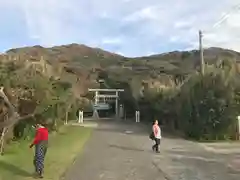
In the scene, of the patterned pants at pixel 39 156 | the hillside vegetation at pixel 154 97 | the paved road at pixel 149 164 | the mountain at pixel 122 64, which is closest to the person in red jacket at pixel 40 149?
the patterned pants at pixel 39 156

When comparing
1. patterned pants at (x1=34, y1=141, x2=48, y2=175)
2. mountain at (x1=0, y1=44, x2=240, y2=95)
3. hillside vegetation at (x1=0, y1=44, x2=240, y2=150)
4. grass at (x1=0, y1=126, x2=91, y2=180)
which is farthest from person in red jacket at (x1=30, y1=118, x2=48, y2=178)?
mountain at (x1=0, y1=44, x2=240, y2=95)

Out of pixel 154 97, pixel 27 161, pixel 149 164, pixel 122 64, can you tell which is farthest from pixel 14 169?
pixel 122 64

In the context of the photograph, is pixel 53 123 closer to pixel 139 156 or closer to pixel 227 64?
pixel 139 156

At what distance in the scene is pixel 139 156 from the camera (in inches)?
816

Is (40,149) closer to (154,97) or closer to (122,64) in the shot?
(154,97)

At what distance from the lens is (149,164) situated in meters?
17.9

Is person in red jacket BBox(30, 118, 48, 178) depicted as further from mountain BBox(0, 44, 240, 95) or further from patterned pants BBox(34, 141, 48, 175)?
mountain BBox(0, 44, 240, 95)

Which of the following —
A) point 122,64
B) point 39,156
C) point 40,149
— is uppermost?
point 122,64

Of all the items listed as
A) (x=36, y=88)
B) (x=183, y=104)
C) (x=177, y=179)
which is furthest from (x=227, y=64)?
(x=177, y=179)

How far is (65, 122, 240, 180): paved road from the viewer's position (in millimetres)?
14766

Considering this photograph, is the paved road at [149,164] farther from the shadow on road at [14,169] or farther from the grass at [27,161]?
the shadow on road at [14,169]

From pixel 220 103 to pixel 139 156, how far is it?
11840mm

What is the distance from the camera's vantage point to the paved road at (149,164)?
1477cm

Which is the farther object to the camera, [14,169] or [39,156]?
[14,169]
